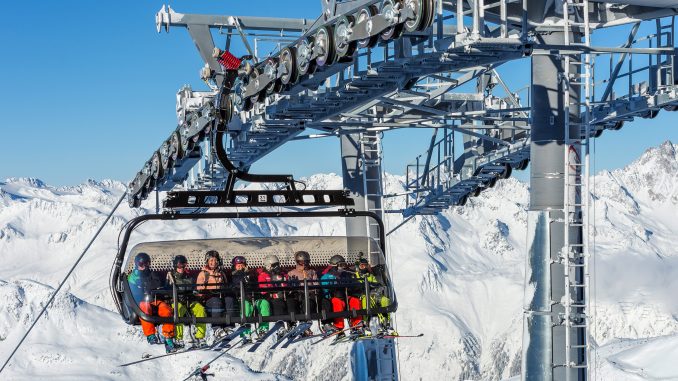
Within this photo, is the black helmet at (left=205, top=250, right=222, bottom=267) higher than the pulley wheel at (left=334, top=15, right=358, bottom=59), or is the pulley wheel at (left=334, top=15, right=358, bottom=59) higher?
the pulley wheel at (left=334, top=15, right=358, bottom=59)

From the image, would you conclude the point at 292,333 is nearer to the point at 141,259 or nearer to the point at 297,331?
the point at 297,331

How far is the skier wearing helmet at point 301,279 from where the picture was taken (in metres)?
18.2

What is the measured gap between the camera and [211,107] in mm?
27062

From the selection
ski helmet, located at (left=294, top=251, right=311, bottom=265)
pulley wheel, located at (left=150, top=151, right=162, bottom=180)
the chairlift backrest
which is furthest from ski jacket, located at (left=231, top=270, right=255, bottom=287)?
pulley wheel, located at (left=150, top=151, right=162, bottom=180)

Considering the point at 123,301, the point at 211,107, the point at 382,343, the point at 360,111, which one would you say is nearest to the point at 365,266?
the point at 123,301

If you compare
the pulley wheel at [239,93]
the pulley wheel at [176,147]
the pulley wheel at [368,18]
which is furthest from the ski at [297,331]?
the pulley wheel at [176,147]

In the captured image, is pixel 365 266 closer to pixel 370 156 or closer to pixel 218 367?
pixel 370 156

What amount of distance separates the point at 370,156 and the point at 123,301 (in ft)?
65.2

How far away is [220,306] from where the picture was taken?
711 inches

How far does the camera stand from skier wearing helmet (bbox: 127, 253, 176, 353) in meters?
17.7

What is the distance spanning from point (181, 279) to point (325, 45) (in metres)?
5.09

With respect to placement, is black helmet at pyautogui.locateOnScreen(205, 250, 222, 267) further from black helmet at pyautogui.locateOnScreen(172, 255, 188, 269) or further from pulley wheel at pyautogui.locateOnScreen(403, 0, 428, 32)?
pulley wheel at pyautogui.locateOnScreen(403, 0, 428, 32)

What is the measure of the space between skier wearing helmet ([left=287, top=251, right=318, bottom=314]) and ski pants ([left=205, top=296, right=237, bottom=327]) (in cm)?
91

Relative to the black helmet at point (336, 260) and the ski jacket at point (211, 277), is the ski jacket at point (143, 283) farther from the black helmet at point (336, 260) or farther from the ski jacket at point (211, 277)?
the black helmet at point (336, 260)
